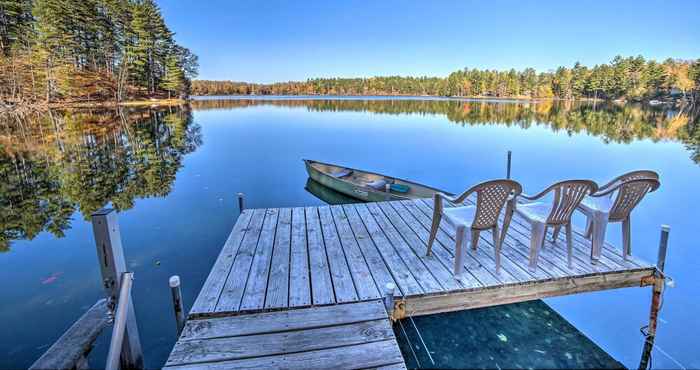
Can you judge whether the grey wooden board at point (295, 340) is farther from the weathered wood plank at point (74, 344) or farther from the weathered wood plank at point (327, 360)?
the weathered wood plank at point (74, 344)

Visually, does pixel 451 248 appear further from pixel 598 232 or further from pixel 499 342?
pixel 598 232

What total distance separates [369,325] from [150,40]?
1774 inches

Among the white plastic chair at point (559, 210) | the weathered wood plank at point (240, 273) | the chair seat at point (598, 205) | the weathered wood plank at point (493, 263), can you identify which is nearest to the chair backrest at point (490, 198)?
the white plastic chair at point (559, 210)

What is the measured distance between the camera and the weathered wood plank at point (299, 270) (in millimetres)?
2416

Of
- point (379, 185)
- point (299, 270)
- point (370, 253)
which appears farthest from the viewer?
point (379, 185)

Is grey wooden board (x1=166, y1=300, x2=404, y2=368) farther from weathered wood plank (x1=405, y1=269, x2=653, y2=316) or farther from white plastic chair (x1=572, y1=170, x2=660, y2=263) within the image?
white plastic chair (x1=572, y1=170, x2=660, y2=263)

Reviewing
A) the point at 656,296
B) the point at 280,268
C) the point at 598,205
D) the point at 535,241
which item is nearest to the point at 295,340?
the point at 280,268

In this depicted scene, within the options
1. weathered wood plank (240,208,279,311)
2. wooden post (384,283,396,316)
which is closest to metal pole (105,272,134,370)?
weathered wood plank (240,208,279,311)

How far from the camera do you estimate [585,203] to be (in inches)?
124

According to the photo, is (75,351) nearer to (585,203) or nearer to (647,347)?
(585,203)

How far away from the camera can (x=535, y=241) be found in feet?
9.30

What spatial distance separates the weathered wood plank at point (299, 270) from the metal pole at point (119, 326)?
0.99 m

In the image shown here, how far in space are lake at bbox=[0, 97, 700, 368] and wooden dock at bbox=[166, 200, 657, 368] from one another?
946 millimetres

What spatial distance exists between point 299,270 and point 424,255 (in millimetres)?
1217
